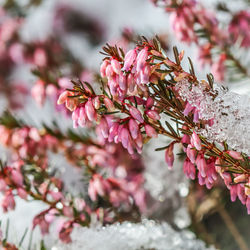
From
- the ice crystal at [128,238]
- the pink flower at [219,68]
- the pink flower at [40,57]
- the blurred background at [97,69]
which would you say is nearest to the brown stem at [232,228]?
the blurred background at [97,69]

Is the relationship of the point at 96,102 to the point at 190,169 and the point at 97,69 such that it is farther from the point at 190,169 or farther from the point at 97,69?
the point at 97,69

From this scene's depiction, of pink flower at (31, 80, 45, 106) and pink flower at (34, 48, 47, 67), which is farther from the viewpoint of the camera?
pink flower at (34, 48, 47, 67)

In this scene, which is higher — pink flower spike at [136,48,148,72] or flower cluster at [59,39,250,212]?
pink flower spike at [136,48,148,72]

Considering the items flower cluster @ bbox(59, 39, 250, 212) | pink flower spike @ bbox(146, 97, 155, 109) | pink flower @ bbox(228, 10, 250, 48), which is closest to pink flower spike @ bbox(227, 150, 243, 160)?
flower cluster @ bbox(59, 39, 250, 212)

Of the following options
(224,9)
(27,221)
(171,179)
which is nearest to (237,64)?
(224,9)

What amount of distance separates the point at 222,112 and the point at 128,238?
254mm

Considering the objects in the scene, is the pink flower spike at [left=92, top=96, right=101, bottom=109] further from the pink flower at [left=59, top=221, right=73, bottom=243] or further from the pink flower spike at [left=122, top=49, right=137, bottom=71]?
the pink flower at [left=59, top=221, right=73, bottom=243]

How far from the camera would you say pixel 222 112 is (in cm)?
44

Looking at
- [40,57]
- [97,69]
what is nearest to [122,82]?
[97,69]

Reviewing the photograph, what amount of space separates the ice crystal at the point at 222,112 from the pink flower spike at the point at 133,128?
0.20ft

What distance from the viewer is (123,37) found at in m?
0.95

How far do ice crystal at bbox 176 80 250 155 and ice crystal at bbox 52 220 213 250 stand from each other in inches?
8.8

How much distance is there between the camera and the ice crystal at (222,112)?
0.43 meters

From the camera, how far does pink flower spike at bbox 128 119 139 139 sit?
45 cm
